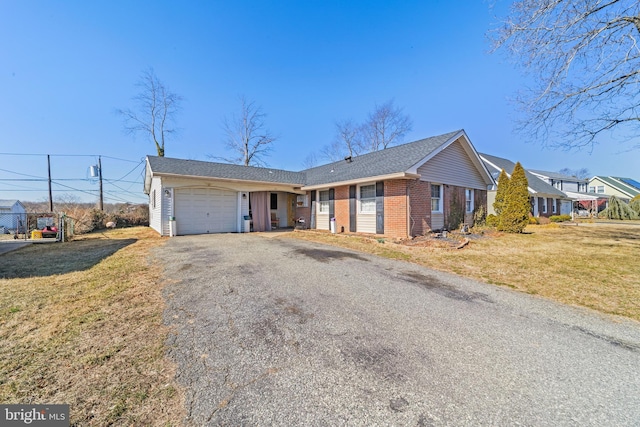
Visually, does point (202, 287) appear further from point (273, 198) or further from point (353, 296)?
point (273, 198)

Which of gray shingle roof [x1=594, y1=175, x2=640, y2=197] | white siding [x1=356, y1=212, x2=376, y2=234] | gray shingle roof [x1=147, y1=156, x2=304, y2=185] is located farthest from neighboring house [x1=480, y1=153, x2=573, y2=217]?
gray shingle roof [x1=594, y1=175, x2=640, y2=197]

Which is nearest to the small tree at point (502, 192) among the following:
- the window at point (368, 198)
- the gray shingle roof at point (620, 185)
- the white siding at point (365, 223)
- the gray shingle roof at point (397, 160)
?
the gray shingle roof at point (397, 160)

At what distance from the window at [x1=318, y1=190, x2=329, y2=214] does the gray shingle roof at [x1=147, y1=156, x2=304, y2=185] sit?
2.48 metres

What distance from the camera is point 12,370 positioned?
2.25 metres

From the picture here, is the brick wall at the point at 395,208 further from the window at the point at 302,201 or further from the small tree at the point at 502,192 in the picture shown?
the small tree at the point at 502,192

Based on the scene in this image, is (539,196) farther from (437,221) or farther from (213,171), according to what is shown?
(213,171)

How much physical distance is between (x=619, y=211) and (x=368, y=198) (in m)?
32.6

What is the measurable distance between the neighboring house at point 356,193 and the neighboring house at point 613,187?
40.2 metres

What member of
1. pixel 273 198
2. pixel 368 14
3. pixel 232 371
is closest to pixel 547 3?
pixel 368 14

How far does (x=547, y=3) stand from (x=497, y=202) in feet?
32.7

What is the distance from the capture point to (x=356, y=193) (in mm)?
12305

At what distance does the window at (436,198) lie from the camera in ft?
39.5

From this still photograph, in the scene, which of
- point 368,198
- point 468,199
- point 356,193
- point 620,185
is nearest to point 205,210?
point 356,193

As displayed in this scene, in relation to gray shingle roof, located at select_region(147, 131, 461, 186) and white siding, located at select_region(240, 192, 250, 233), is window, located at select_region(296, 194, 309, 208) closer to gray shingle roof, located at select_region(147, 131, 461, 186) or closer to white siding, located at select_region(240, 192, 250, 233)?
gray shingle roof, located at select_region(147, 131, 461, 186)
